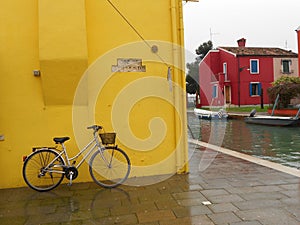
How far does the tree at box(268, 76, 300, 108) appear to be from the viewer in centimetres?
1873

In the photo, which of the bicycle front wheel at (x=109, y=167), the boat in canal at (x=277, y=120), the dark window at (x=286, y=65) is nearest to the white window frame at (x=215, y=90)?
the dark window at (x=286, y=65)

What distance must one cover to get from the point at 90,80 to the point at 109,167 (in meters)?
1.48

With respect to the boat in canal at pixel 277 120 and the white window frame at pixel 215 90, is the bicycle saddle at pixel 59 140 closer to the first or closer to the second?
the boat in canal at pixel 277 120

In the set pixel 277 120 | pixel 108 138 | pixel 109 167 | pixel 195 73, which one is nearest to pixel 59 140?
pixel 108 138

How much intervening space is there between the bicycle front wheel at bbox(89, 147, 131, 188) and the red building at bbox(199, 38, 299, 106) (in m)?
28.8

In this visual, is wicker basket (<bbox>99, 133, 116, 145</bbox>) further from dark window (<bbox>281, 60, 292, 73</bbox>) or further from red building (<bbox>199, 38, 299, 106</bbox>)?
dark window (<bbox>281, 60, 292, 73</bbox>)

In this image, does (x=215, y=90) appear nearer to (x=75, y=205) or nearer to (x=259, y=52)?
(x=259, y=52)

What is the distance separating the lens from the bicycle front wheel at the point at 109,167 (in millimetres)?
4863

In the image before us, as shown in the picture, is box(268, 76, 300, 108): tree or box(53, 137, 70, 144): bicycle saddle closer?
box(53, 137, 70, 144): bicycle saddle

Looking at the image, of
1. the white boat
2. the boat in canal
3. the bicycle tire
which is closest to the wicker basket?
the bicycle tire

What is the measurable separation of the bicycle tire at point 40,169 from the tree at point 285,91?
1737 centimetres

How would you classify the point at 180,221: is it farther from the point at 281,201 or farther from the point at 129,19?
the point at 129,19

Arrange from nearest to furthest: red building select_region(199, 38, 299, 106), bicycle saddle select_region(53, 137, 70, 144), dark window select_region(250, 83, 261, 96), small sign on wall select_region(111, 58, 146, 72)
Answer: bicycle saddle select_region(53, 137, 70, 144) → small sign on wall select_region(111, 58, 146, 72) → red building select_region(199, 38, 299, 106) → dark window select_region(250, 83, 261, 96)

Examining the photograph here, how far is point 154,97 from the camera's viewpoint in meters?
5.36
